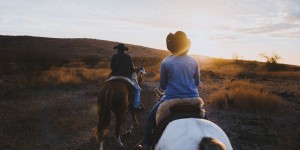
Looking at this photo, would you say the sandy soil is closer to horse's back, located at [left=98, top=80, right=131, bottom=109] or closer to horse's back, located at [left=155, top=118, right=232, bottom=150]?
horse's back, located at [left=98, top=80, right=131, bottom=109]

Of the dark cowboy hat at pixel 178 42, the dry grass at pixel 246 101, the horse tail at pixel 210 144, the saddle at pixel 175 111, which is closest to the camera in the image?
the horse tail at pixel 210 144

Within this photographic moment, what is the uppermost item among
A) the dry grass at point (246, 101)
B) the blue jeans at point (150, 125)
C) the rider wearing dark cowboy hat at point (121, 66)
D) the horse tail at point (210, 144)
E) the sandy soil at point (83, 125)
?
the rider wearing dark cowboy hat at point (121, 66)

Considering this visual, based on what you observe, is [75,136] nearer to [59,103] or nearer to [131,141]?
[131,141]

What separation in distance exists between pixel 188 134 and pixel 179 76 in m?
1.33

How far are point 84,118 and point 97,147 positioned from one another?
3.14 m

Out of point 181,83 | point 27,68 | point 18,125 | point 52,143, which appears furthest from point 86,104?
point 27,68

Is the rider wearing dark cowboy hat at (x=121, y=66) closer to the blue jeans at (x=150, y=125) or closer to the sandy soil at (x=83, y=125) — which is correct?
the sandy soil at (x=83, y=125)

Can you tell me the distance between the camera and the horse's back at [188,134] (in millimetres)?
3141

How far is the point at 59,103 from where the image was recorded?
44.2ft

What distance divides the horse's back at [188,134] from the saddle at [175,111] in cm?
46

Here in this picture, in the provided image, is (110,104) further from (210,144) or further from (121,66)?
(210,144)

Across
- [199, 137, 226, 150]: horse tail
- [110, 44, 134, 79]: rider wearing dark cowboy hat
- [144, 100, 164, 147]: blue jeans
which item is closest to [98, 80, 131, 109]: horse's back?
[110, 44, 134, 79]: rider wearing dark cowboy hat

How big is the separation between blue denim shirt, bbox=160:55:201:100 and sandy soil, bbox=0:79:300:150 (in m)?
3.67

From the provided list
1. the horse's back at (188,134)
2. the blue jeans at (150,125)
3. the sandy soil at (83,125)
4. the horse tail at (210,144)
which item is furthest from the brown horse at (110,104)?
the horse tail at (210,144)
